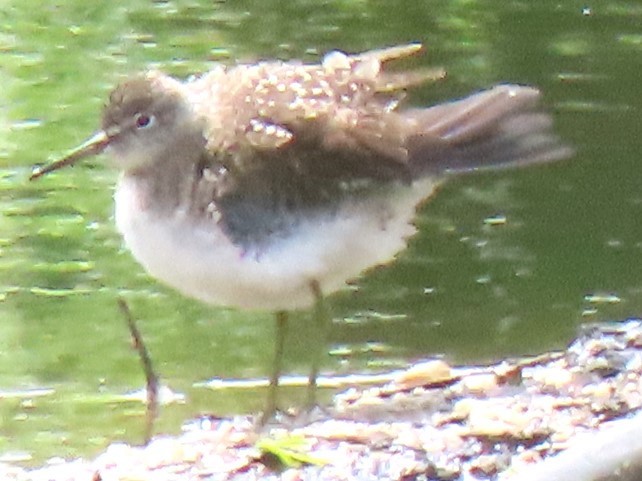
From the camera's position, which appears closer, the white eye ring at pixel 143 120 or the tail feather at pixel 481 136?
the tail feather at pixel 481 136

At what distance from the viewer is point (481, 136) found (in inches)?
208

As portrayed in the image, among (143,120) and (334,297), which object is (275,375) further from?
(334,297)

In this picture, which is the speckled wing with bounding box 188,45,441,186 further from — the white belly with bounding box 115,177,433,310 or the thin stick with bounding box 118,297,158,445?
the thin stick with bounding box 118,297,158,445

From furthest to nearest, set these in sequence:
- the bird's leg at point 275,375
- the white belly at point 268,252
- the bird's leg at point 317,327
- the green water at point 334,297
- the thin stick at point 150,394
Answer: the green water at point 334,297
the bird's leg at point 275,375
the thin stick at point 150,394
the bird's leg at point 317,327
the white belly at point 268,252

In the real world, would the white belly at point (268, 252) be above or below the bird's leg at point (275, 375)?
above

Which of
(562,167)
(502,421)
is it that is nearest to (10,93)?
(562,167)

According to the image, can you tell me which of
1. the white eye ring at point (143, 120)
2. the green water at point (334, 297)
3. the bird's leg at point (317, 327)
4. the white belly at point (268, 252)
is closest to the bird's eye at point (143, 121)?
the white eye ring at point (143, 120)

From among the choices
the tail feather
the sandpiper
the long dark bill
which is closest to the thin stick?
the sandpiper

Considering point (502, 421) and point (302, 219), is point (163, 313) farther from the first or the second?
point (502, 421)

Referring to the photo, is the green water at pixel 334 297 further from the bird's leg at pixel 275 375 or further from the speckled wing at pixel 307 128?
the speckled wing at pixel 307 128

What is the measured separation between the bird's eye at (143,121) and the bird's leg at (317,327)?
2.57 ft

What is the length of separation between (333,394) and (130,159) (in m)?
1.20

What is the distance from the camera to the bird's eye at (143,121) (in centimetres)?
530

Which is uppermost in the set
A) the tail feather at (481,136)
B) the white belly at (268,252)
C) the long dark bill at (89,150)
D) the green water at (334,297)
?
the tail feather at (481,136)
